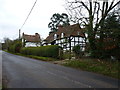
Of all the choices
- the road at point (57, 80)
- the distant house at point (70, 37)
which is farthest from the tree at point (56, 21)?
the road at point (57, 80)

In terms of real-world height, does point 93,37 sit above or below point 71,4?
below

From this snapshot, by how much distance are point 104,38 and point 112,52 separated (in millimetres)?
1655

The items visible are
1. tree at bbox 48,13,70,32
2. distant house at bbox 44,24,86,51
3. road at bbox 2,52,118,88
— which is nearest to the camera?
road at bbox 2,52,118,88

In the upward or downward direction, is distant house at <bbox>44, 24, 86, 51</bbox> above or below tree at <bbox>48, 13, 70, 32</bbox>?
below

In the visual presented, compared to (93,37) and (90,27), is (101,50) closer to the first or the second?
(93,37)

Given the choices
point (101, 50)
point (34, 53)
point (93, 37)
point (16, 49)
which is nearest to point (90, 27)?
point (93, 37)

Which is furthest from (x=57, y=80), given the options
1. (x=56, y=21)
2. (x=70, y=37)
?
(x=56, y=21)

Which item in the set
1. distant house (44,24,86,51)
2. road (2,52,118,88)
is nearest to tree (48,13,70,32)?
distant house (44,24,86,51)

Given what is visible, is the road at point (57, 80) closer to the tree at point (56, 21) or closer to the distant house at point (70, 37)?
the distant house at point (70, 37)

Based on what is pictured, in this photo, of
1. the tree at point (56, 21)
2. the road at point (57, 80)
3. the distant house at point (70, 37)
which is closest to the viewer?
the road at point (57, 80)

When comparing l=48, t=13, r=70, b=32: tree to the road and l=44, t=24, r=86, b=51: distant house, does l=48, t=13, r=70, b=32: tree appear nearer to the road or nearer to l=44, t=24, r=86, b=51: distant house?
l=44, t=24, r=86, b=51: distant house

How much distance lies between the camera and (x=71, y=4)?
1442 cm

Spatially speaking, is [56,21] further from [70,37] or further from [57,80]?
[57,80]

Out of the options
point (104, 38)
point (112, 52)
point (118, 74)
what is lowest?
point (118, 74)
